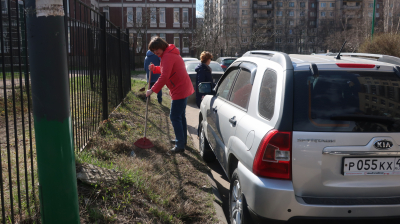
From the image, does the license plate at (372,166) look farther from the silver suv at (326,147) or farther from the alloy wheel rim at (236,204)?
the alloy wheel rim at (236,204)

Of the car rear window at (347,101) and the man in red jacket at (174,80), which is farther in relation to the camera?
the man in red jacket at (174,80)

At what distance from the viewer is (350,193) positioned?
269 centimetres

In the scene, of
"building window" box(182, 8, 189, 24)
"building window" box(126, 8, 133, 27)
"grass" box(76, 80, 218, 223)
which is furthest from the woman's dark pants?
"building window" box(126, 8, 133, 27)

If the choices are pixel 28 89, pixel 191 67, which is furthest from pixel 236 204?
pixel 191 67

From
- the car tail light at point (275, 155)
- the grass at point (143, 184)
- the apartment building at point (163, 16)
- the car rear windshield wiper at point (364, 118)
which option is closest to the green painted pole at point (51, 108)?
the grass at point (143, 184)

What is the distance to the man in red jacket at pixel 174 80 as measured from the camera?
18.6ft

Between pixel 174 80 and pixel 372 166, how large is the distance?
3.70 metres

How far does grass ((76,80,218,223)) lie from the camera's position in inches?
132

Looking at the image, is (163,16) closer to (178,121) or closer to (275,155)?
(178,121)

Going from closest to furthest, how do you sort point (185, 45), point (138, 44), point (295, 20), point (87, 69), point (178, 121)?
point (87, 69) → point (178, 121) → point (138, 44) → point (185, 45) → point (295, 20)

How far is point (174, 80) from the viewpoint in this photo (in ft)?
19.1

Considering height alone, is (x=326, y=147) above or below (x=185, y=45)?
below

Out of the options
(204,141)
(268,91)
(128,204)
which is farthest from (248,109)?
(204,141)

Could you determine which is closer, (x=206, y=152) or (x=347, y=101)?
(x=347, y=101)
